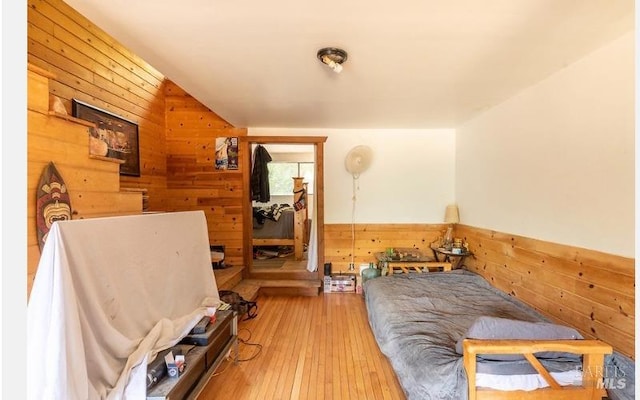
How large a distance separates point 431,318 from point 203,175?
11.1 ft

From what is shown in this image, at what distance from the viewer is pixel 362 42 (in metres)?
1.71

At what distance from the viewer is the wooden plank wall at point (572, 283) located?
1.66m

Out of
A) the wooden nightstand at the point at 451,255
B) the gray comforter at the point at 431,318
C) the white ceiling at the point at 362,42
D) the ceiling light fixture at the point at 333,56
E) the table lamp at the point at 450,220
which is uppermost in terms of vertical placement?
the white ceiling at the point at 362,42

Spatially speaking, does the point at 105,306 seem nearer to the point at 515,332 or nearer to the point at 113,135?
the point at 515,332

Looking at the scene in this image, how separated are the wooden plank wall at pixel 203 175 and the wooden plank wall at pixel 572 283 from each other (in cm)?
326

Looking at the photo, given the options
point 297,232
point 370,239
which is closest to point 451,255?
point 370,239

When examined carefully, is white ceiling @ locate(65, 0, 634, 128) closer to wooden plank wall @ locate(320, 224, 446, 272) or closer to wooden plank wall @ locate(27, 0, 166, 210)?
wooden plank wall @ locate(27, 0, 166, 210)

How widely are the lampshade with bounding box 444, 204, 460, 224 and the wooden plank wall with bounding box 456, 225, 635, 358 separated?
70 centimetres

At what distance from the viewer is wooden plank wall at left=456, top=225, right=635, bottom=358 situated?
65.3 inches

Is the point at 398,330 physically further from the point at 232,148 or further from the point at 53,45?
the point at 53,45

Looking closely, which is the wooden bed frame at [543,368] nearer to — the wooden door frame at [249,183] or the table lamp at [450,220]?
the table lamp at [450,220]

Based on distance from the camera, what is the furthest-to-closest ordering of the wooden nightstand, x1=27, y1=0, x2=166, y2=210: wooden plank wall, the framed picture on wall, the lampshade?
the lampshade → the wooden nightstand → the framed picture on wall → x1=27, y1=0, x2=166, y2=210: wooden plank wall

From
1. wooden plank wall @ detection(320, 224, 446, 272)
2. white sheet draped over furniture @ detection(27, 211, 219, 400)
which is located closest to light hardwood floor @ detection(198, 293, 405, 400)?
white sheet draped over furniture @ detection(27, 211, 219, 400)
